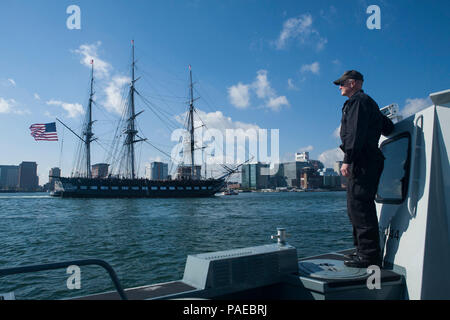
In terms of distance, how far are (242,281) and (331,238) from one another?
46.4 feet

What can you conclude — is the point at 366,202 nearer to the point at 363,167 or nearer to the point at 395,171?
the point at 363,167

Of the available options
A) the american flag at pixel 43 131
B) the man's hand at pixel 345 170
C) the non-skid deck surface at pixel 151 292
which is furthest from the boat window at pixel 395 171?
the american flag at pixel 43 131

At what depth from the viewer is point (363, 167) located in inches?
112

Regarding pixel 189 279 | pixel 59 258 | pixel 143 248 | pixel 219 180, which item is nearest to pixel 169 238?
pixel 143 248

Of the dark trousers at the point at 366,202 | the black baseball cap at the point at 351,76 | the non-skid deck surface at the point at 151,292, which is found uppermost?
the black baseball cap at the point at 351,76

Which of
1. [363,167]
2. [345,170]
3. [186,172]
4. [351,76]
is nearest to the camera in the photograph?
[363,167]

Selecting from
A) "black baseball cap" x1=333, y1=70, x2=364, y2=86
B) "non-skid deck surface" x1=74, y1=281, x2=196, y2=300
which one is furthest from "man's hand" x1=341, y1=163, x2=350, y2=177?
"non-skid deck surface" x1=74, y1=281, x2=196, y2=300

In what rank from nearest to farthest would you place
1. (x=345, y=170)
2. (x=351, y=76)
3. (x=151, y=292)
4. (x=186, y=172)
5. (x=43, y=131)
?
1. (x=151, y=292)
2. (x=345, y=170)
3. (x=351, y=76)
4. (x=43, y=131)
5. (x=186, y=172)

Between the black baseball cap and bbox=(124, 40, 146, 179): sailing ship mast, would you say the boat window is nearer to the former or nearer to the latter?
the black baseball cap

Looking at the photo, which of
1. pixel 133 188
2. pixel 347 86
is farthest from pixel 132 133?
pixel 347 86

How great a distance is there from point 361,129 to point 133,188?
7784 cm

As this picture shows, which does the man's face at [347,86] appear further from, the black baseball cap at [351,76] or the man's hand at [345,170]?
the man's hand at [345,170]

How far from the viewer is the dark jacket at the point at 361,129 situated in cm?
275
